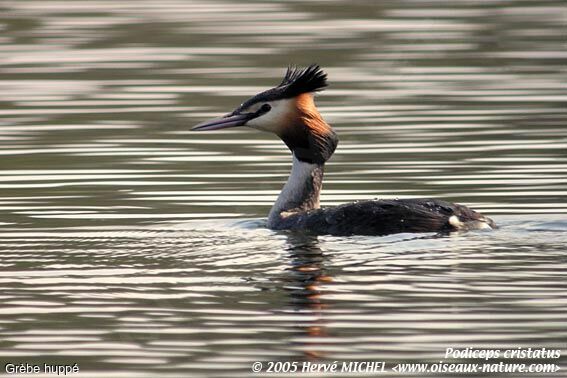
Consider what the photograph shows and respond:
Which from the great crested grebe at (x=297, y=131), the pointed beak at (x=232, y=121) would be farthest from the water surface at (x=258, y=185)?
the pointed beak at (x=232, y=121)

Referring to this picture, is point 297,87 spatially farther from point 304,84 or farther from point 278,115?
point 278,115

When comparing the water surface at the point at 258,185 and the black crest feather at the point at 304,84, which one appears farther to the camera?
the black crest feather at the point at 304,84

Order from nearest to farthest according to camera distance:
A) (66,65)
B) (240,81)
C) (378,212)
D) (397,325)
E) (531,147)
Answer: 1. (397,325)
2. (378,212)
3. (531,147)
4. (240,81)
5. (66,65)

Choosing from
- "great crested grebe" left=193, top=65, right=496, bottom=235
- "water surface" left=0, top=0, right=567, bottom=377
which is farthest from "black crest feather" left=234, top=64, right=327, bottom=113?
"water surface" left=0, top=0, right=567, bottom=377

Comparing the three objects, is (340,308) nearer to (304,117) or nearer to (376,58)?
(304,117)

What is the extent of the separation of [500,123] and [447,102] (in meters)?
1.41

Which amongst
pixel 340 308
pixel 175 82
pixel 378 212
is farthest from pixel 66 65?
pixel 340 308

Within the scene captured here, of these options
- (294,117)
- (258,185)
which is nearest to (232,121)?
(294,117)

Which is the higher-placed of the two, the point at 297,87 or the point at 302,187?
the point at 297,87

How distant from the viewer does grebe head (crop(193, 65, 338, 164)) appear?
14109mm

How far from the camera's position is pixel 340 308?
10.3m

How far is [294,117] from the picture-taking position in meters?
14.1

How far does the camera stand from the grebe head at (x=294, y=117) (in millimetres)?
14109

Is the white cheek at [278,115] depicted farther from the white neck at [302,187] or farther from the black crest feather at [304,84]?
the white neck at [302,187]
